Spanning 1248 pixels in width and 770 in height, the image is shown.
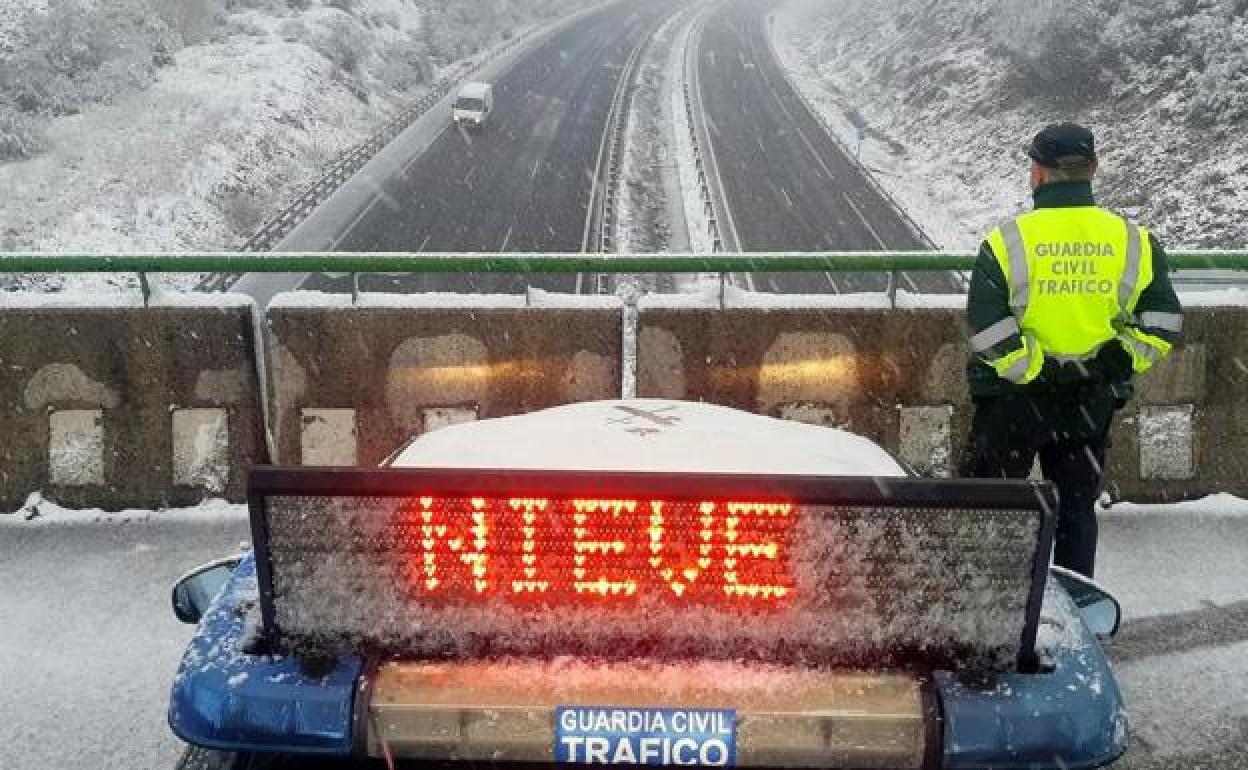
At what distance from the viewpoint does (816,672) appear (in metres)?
2.55

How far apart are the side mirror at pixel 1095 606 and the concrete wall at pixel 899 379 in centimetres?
290

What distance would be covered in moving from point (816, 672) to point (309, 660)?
3.79 feet

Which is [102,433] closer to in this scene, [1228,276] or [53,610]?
[53,610]

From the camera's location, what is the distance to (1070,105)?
40.5 metres

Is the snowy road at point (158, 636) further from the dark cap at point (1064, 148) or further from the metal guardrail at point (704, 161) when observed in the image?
the metal guardrail at point (704, 161)

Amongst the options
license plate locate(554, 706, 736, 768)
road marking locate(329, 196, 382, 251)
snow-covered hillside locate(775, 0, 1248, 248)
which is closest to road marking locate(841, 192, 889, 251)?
snow-covered hillside locate(775, 0, 1248, 248)

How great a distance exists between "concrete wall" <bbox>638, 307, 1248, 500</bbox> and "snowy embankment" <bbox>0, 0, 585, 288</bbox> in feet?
77.2

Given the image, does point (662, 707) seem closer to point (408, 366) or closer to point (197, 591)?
point (197, 591)

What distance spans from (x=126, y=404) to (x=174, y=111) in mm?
35859

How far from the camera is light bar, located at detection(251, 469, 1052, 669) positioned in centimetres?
245

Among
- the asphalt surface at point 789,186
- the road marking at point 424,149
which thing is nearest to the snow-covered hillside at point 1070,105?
the asphalt surface at point 789,186

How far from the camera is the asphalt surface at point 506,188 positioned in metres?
30.7

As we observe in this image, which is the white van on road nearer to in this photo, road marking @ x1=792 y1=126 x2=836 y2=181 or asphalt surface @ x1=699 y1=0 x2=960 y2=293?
asphalt surface @ x1=699 y1=0 x2=960 y2=293

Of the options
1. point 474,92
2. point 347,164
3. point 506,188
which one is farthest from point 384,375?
point 474,92
